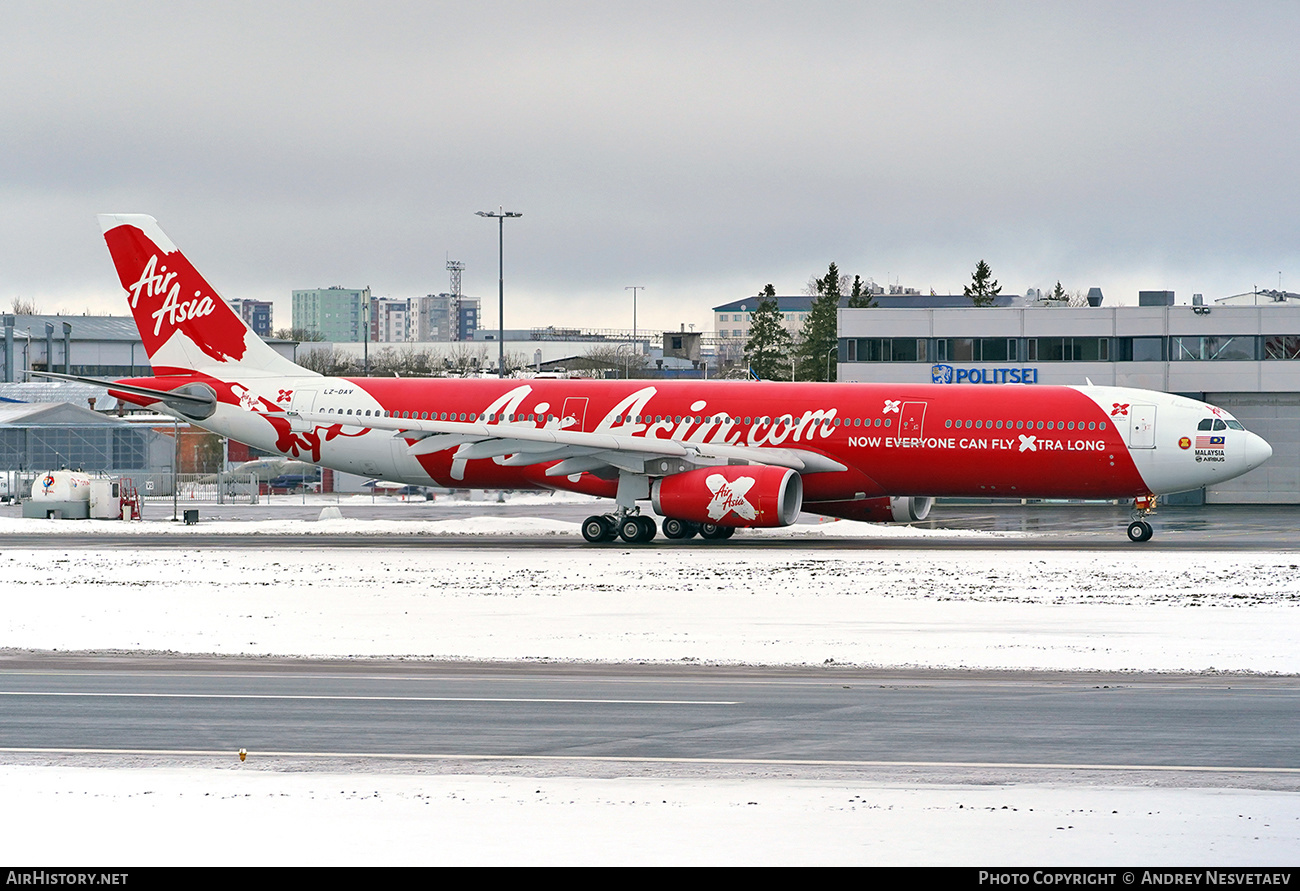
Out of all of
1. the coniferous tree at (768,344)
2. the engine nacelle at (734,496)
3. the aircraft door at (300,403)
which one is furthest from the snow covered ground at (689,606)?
the coniferous tree at (768,344)

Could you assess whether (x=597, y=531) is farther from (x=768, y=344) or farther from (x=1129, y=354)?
(x=768, y=344)

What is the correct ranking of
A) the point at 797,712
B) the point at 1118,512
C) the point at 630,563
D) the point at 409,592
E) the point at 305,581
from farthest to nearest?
the point at 1118,512 < the point at 630,563 < the point at 305,581 < the point at 409,592 < the point at 797,712

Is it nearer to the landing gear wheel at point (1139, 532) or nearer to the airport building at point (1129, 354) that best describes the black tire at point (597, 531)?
the landing gear wheel at point (1139, 532)

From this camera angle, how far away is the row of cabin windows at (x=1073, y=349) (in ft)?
203

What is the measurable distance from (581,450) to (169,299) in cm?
1382

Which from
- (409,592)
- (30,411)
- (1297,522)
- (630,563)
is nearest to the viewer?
(409,592)

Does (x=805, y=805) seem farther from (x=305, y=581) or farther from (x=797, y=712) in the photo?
(x=305, y=581)

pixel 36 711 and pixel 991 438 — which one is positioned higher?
pixel 991 438

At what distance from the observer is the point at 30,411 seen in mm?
68562

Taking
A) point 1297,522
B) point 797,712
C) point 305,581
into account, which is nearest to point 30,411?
point 305,581

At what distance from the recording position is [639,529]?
3750cm

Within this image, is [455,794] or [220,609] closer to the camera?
[455,794]

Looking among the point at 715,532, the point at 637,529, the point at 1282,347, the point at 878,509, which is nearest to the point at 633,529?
the point at 637,529

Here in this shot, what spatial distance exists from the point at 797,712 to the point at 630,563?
1739 centimetres
